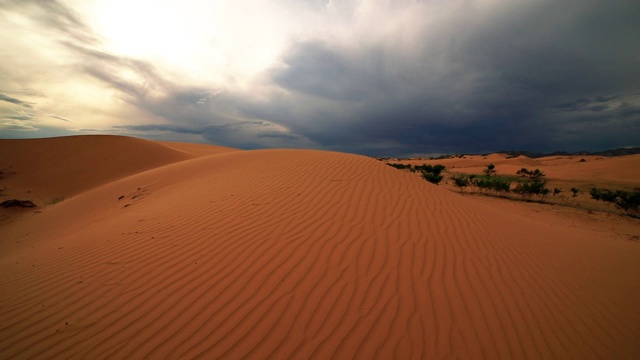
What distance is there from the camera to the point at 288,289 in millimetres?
2986

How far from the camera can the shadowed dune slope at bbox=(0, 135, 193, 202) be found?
1482cm

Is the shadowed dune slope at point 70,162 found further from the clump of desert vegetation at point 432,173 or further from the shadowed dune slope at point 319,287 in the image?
the clump of desert vegetation at point 432,173

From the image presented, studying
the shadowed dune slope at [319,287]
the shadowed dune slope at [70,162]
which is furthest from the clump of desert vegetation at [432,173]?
the shadowed dune slope at [70,162]

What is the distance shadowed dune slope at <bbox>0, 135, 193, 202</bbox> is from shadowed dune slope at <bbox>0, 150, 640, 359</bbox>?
1389 cm

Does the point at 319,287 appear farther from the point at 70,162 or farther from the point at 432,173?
the point at 70,162

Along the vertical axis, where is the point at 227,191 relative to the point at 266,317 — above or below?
above

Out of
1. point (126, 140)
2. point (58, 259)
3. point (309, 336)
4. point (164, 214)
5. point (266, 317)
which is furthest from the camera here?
point (126, 140)

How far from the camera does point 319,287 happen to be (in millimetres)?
3021

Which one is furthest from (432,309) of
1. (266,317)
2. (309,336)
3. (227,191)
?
(227,191)

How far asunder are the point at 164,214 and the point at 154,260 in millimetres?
2276

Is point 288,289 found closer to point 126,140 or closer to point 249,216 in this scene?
point 249,216

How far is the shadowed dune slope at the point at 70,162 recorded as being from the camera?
48.6 feet

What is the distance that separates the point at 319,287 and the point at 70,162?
78.2 feet

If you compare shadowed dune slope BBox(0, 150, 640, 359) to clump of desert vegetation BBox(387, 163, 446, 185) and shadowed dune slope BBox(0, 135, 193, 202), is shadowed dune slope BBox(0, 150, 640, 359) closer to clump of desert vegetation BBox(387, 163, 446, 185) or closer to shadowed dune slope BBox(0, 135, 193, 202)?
clump of desert vegetation BBox(387, 163, 446, 185)
